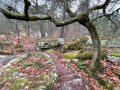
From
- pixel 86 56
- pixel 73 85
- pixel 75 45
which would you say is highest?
pixel 75 45

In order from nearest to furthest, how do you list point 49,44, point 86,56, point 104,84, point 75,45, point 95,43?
1. point 104,84
2. point 95,43
3. point 86,56
4. point 75,45
5. point 49,44

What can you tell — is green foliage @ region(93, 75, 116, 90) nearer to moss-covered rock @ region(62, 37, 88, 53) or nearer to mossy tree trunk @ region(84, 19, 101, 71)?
mossy tree trunk @ region(84, 19, 101, 71)

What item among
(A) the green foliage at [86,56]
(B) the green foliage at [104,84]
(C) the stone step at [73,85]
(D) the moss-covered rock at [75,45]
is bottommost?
(B) the green foliage at [104,84]

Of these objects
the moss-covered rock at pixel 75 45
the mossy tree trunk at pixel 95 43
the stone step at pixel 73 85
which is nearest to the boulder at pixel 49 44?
the moss-covered rock at pixel 75 45

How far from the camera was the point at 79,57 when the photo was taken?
5.39 metres

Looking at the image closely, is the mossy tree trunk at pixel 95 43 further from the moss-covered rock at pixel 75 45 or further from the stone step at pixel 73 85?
the moss-covered rock at pixel 75 45

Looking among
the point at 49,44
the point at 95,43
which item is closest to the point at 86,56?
the point at 95,43

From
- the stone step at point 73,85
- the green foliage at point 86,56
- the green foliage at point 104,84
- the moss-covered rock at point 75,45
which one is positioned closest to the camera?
the stone step at point 73,85

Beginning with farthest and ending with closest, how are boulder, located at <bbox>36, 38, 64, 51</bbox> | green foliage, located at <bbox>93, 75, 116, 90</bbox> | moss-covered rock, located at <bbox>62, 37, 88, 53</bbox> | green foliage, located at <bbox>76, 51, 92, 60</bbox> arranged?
boulder, located at <bbox>36, 38, 64, 51</bbox>, moss-covered rock, located at <bbox>62, 37, 88, 53</bbox>, green foliage, located at <bbox>76, 51, 92, 60</bbox>, green foliage, located at <bbox>93, 75, 116, 90</bbox>

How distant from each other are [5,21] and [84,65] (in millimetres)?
15955

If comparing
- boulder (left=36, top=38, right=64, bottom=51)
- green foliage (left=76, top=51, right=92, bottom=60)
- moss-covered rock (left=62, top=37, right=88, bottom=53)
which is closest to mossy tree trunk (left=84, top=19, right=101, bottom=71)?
green foliage (left=76, top=51, right=92, bottom=60)

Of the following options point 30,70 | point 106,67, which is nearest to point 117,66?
point 106,67

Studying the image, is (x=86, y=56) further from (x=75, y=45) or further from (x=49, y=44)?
(x=49, y=44)

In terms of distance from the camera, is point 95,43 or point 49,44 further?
point 49,44
